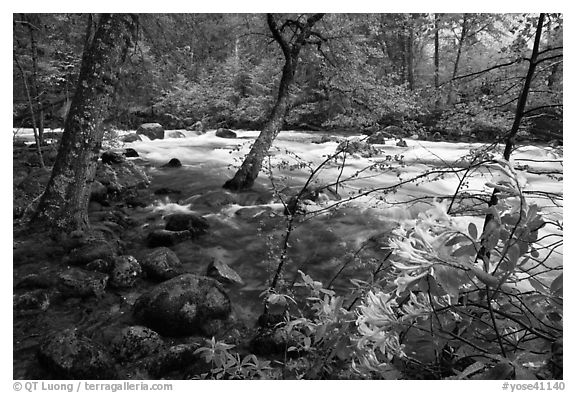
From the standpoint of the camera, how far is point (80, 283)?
10.8ft

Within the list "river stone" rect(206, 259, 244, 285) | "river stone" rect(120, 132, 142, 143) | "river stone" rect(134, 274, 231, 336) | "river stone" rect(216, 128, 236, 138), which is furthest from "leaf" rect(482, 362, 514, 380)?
"river stone" rect(216, 128, 236, 138)

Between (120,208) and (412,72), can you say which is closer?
(120,208)

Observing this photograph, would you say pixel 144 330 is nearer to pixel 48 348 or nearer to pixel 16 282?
pixel 48 348

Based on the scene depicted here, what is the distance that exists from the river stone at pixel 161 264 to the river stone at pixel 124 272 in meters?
0.09

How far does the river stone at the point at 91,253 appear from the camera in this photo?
3.59 m

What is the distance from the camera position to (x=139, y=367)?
259 centimetres

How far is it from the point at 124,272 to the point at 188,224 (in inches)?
51.6

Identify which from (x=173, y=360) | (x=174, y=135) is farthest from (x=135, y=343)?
(x=174, y=135)

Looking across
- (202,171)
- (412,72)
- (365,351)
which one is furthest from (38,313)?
(412,72)

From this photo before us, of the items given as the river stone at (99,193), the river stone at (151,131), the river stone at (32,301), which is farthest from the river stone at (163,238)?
the river stone at (151,131)

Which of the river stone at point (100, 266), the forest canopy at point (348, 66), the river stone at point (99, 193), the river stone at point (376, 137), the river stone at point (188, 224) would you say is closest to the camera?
the forest canopy at point (348, 66)

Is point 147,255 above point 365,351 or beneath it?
beneath

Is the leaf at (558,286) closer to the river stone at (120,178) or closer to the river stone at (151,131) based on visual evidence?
the river stone at (120,178)
